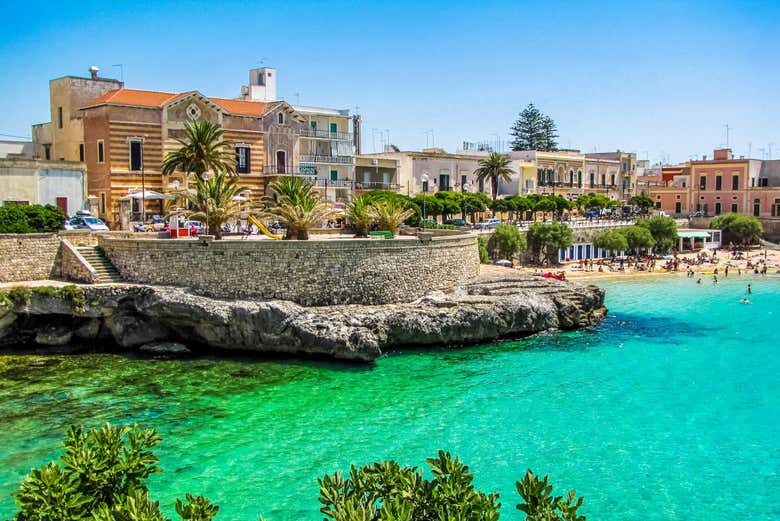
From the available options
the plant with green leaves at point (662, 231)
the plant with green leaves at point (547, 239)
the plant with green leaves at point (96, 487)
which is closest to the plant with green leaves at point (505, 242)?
the plant with green leaves at point (547, 239)

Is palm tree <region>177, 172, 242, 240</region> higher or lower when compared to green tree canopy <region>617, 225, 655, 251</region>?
higher

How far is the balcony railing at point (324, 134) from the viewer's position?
49787 millimetres

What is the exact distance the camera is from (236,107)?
4469cm

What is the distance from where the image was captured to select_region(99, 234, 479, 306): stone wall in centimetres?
2883

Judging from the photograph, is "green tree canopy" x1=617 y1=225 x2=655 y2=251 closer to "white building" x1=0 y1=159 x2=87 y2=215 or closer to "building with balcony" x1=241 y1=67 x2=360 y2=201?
"building with balcony" x1=241 y1=67 x2=360 y2=201

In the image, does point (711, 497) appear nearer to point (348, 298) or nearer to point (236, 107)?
point (348, 298)

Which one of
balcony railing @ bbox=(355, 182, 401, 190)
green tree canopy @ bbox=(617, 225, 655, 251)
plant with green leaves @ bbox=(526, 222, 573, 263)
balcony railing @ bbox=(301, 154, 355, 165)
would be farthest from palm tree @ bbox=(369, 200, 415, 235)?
green tree canopy @ bbox=(617, 225, 655, 251)

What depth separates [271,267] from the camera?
94.7 feet

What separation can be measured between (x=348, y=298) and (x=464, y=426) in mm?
9861

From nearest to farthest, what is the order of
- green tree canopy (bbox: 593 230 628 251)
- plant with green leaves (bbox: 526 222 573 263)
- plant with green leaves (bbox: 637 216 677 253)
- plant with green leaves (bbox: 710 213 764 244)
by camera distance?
1. plant with green leaves (bbox: 526 222 573 263)
2. green tree canopy (bbox: 593 230 628 251)
3. plant with green leaves (bbox: 637 216 677 253)
4. plant with green leaves (bbox: 710 213 764 244)

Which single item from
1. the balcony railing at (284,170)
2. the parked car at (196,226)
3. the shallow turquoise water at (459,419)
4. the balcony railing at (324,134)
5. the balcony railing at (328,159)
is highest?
the balcony railing at (324,134)

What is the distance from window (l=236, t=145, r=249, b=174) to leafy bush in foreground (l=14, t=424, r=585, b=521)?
33574 mm

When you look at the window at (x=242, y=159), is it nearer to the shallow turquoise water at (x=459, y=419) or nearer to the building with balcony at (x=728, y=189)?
the shallow turquoise water at (x=459, y=419)

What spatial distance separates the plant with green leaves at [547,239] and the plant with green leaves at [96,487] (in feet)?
147
